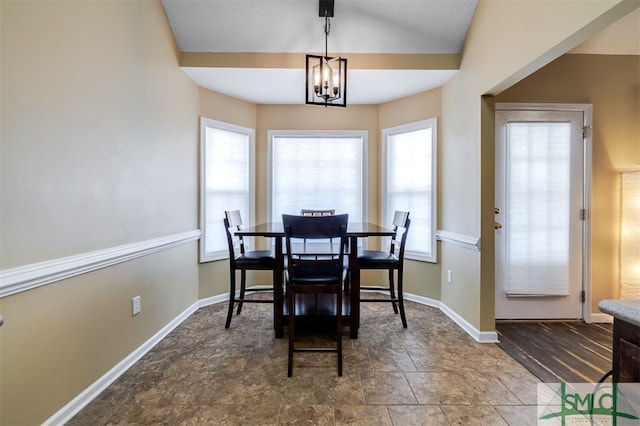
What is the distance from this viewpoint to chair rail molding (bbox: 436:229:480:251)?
2.46 m

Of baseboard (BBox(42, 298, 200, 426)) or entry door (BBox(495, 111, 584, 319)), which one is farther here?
entry door (BBox(495, 111, 584, 319))

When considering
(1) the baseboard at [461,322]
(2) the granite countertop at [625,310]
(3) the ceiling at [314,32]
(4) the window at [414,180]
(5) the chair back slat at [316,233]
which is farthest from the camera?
(4) the window at [414,180]

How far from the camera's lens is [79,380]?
1.59 metres

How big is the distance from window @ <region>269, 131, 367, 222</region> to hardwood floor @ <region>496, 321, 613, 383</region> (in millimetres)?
1988

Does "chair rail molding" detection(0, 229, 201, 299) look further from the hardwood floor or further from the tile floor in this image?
Result: the hardwood floor

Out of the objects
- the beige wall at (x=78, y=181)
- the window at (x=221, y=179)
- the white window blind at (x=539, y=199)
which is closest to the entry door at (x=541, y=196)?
the white window blind at (x=539, y=199)

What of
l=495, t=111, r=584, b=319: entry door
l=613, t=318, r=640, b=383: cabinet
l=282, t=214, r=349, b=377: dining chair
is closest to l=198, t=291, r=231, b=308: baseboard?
l=282, t=214, r=349, b=377: dining chair

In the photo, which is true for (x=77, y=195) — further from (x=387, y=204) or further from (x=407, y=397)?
(x=387, y=204)

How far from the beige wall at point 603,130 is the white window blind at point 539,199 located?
0.28m

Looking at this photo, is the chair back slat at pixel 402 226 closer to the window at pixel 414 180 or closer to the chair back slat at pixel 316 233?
the window at pixel 414 180

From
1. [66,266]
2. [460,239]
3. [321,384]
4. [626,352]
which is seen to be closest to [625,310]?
[626,352]

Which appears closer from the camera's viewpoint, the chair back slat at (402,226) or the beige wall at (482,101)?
the beige wall at (482,101)

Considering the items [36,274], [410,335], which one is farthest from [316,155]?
[36,274]

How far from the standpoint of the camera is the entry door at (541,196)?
2.71 metres
